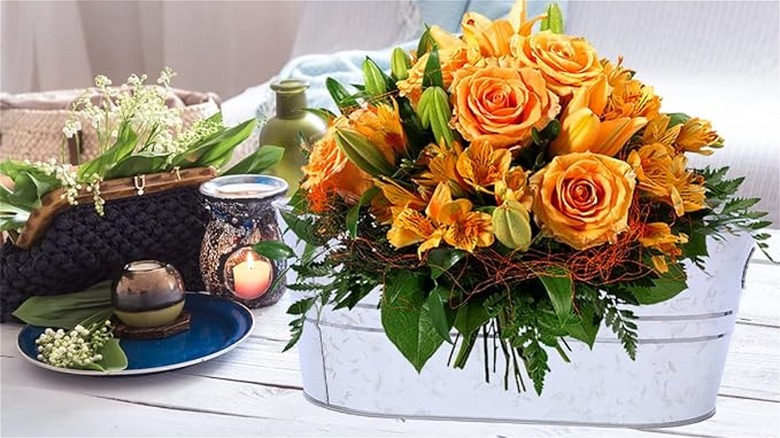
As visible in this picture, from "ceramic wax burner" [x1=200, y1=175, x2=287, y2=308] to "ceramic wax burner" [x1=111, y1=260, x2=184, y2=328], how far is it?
0.30 ft

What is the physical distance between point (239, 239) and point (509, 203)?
0.50 m

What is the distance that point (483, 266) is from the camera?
0.83m

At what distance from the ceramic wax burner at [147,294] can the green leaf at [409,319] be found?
0.34m

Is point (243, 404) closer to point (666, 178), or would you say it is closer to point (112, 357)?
point (112, 357)

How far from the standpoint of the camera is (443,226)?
80cm

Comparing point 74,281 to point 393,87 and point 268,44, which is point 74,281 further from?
point 268,44

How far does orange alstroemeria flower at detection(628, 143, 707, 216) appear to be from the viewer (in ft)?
2.70

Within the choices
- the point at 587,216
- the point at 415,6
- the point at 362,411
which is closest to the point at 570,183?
the point at 587,216

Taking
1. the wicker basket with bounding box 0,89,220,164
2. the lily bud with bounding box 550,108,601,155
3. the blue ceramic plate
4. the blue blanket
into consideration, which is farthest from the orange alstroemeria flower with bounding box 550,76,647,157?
the blue blanket

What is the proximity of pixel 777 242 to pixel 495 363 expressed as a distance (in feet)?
2.14

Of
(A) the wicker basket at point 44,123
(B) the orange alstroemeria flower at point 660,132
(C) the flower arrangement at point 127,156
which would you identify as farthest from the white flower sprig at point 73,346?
(A) the wicker basket at point 44,123

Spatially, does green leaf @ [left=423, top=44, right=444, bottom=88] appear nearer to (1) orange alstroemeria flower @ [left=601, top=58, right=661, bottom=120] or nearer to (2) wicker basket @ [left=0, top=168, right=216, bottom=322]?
(1) orange alstroemeria flower @ [left=601, top=58, right=661, bottom=120]

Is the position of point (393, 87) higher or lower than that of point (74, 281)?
higher

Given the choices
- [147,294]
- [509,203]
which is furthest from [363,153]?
[147,294]
